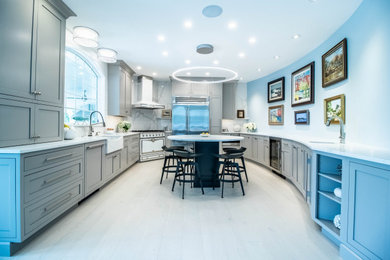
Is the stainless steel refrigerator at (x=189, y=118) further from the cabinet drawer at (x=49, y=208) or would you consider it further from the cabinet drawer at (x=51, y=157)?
the cabinet drawer at (x=49, y=208)

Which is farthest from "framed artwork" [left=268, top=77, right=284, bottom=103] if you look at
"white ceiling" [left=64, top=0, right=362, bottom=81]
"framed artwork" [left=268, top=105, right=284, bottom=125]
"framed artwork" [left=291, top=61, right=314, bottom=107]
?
"white ceiling" [left=64, top=0, right=362, bottom=81]

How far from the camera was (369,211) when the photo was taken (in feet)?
4.22

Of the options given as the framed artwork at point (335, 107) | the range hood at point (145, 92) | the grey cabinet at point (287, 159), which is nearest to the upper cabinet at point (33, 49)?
the range hood at point (145, 92)

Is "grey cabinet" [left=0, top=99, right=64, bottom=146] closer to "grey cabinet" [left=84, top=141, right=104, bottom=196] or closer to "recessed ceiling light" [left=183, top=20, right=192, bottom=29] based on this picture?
"grey cabinet" [left=84, top=141, right=104, bottom=196]

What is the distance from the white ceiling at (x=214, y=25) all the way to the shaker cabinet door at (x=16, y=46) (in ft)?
2.29

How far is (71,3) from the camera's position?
89.0 inches

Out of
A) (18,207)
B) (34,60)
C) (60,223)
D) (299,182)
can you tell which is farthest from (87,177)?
(299,182)

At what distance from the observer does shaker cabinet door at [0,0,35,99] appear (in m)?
1.59

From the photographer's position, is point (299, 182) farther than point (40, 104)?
Yes

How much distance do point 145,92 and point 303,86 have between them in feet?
14.2

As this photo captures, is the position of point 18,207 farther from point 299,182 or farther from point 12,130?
point 299,182

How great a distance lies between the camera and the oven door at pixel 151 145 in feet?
16.8

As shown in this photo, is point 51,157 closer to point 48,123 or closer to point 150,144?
point 48,123

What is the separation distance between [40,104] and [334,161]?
3.32 meters
